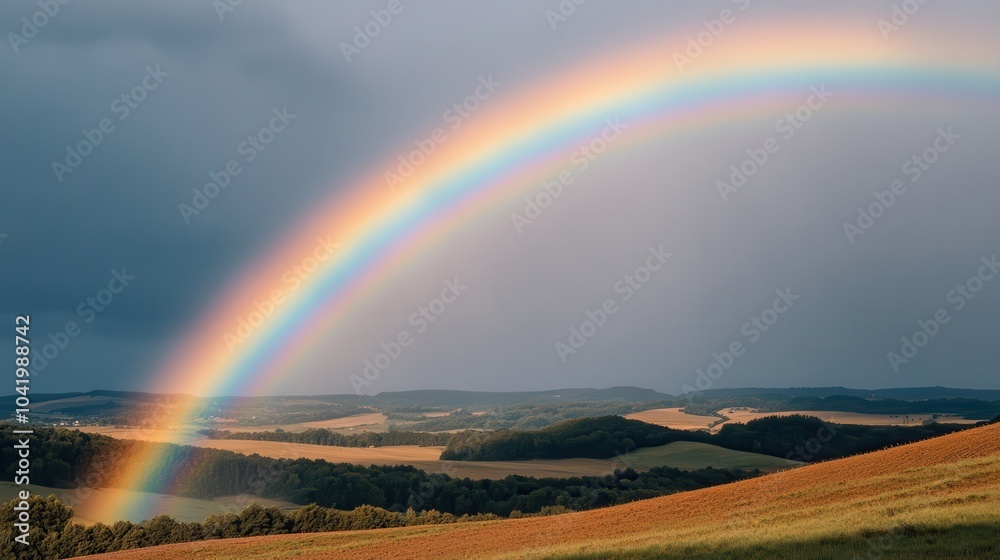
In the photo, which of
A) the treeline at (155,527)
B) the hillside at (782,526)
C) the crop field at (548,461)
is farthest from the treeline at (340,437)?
the hillside at (782,526)

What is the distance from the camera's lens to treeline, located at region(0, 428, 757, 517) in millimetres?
92000

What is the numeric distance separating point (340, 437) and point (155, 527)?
128493 mm

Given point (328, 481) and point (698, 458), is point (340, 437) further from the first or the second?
point (698, 458)

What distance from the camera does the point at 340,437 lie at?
593ft

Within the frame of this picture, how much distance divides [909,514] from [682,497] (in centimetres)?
1911

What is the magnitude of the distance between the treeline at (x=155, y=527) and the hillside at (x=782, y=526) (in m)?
14.3

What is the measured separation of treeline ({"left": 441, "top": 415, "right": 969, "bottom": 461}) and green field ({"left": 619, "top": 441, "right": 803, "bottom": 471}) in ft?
26.3

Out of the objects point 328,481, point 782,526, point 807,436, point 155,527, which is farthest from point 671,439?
point 782,526

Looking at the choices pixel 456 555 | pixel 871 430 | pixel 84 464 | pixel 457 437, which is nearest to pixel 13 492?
pixel 84 464

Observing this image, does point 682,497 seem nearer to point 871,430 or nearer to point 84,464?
point 84,464

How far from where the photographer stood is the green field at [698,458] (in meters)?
117

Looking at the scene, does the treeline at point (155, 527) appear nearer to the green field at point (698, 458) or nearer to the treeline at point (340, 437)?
the green field at point (698, 458)

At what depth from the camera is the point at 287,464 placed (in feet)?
370

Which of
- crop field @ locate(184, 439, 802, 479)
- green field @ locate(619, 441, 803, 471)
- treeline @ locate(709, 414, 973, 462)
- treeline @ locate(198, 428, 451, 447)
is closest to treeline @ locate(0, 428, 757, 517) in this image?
crop field @ locate(184, 439, 802, 479)
